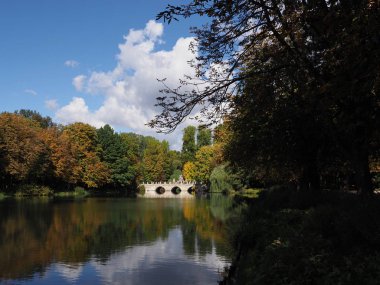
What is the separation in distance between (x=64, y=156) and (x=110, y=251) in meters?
49.7

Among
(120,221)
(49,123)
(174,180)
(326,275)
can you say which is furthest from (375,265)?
(49,123)

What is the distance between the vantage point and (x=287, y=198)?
58.2 ft

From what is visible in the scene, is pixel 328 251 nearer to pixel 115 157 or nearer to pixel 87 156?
pixel 87 156

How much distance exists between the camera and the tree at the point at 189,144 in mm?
111812

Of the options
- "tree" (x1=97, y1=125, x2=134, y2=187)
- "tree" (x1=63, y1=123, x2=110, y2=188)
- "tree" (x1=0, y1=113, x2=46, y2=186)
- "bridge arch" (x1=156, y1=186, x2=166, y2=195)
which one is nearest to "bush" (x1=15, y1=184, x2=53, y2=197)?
"tree" (x1=0, y1=113, x2=46, y2=186)

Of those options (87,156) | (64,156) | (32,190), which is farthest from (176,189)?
(32,190)

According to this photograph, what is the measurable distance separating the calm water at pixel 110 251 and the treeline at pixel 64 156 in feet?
99.6

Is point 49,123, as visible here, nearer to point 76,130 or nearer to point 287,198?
point 76,130

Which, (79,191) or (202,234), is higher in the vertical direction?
(79,191)

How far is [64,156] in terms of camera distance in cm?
6694

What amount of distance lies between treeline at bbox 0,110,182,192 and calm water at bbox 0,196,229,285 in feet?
99.6

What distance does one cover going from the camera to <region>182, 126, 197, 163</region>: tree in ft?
367

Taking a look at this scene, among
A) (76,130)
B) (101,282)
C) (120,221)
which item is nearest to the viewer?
(101,282)

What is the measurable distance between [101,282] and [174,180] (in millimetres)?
97844
